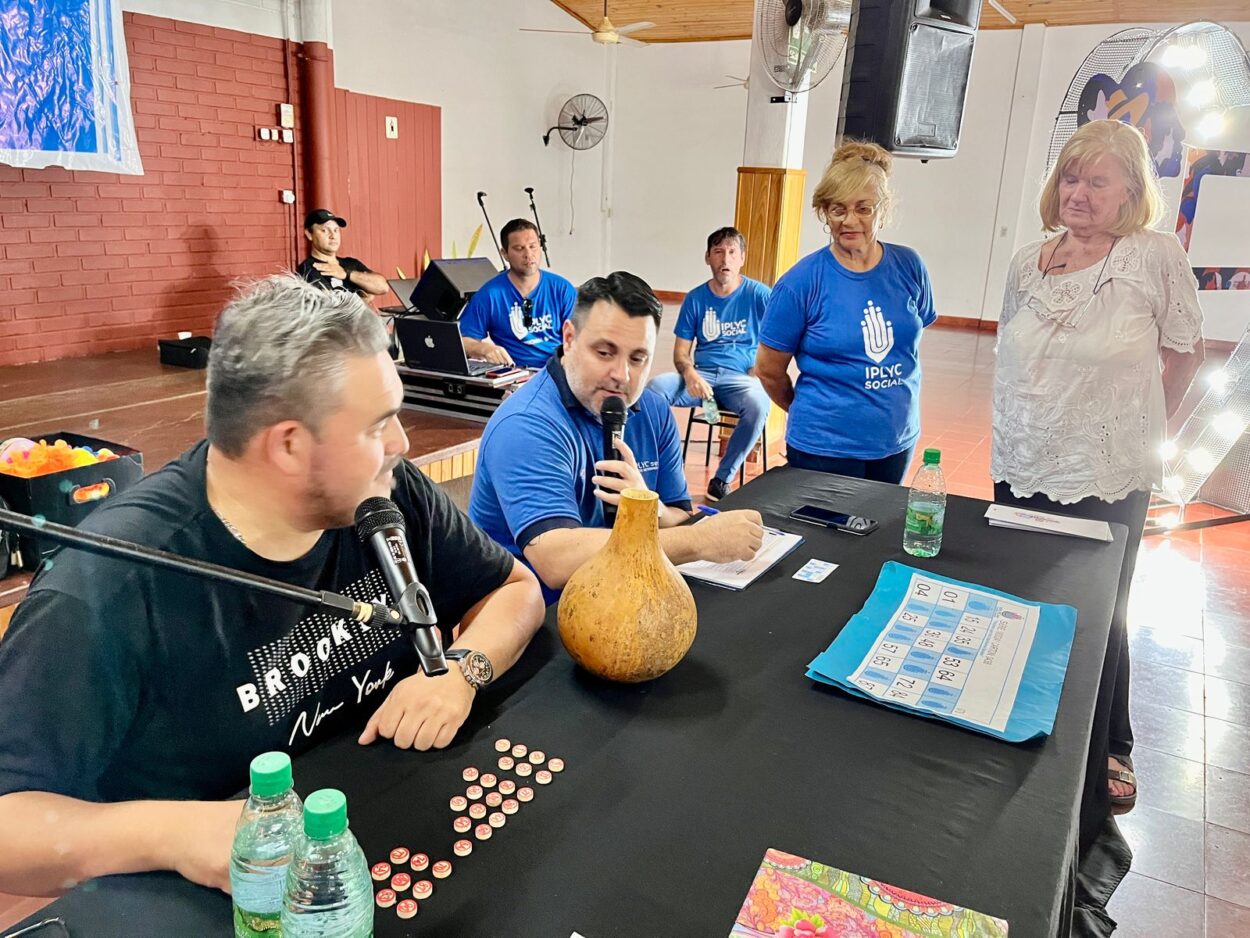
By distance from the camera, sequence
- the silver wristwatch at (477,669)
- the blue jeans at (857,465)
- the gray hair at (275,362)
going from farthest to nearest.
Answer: the blue jeans at (857,465)
the silver wristwatch at (477,669)
the gray hair at (275,362)

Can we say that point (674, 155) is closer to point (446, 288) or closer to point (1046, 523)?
point (446, 288)

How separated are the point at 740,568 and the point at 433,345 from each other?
1.98m

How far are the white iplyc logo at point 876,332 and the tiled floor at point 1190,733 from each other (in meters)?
1.30

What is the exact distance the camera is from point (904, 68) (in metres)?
3.08

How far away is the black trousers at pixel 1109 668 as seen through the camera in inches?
73.8

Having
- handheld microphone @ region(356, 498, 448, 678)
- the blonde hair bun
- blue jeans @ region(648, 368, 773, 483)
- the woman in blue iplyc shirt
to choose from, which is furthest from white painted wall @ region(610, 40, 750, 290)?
handheld microphone @ region(356, 498, 448, 678)

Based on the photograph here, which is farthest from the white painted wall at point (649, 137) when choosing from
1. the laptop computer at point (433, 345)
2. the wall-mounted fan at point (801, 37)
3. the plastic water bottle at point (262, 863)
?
the plastic water bottle at point (262, 863)

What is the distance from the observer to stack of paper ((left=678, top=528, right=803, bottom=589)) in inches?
59.9

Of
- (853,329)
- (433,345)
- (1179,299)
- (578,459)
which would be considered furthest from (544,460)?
(433,345)

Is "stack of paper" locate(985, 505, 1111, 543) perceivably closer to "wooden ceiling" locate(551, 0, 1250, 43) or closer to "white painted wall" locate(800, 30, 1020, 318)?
"white painted wall" locate(800, 30, 1020, 318)

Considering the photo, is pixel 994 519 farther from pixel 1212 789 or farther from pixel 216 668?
pixel 216 668

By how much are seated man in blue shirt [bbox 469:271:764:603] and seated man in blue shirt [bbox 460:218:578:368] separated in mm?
2363

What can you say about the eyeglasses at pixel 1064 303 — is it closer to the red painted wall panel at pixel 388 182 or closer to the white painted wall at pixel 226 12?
the white painted wall at pixel 226 12

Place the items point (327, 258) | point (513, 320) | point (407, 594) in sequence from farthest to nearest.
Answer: point (327, 258), point (513, 320), point (407, 594)
